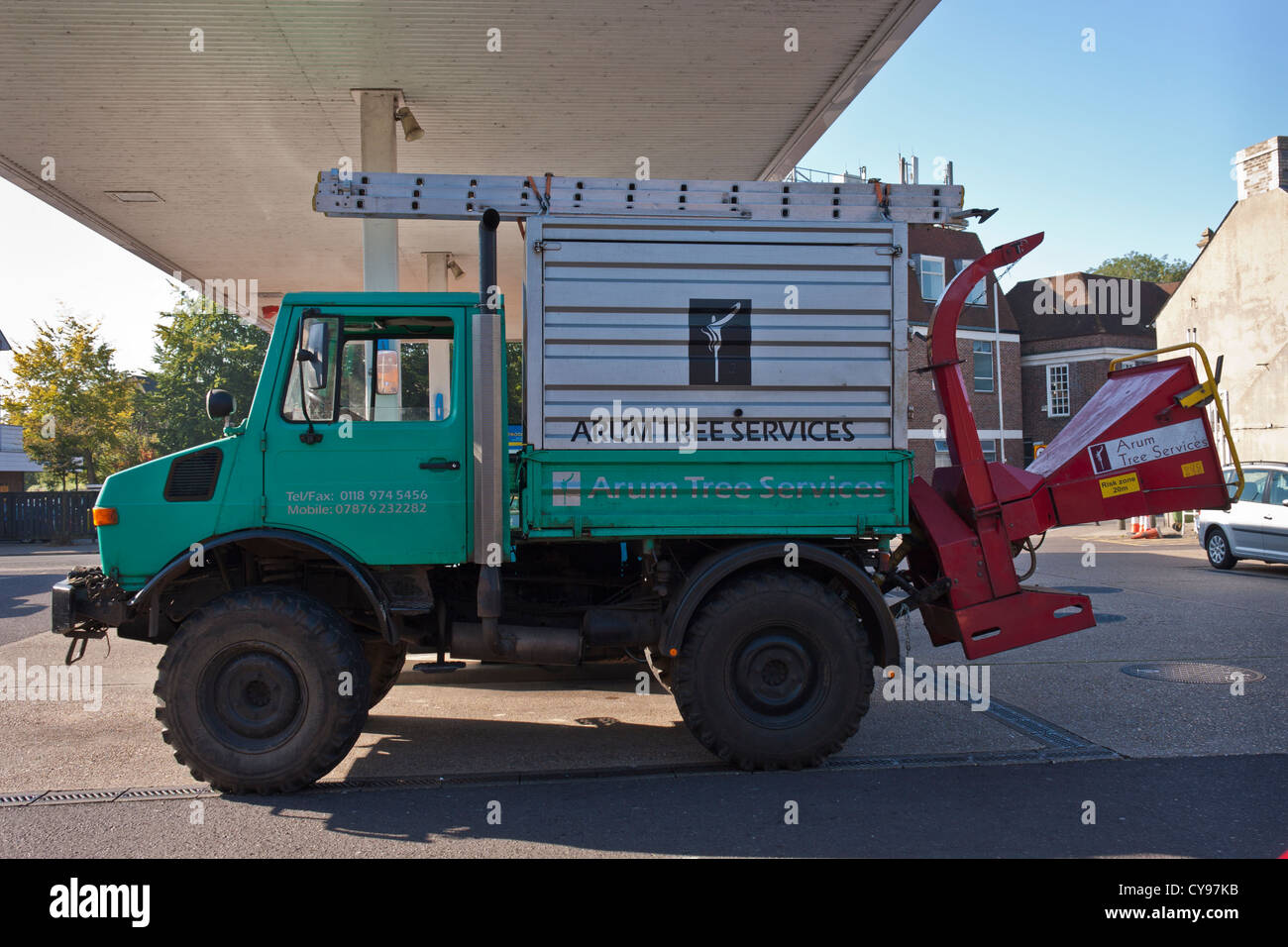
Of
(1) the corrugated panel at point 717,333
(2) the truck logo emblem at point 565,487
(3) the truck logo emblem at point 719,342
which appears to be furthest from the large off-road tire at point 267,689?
(3) the truck logo emblem at point 719,342

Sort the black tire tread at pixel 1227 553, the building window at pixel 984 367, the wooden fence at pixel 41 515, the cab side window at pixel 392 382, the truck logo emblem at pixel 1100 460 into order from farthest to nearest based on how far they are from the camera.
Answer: the building window at pixel 984 367 < the wooden fence at pixel 41 515 < the black tire tread at pixel 1227 553 < the truck logo emblem at pixel 1100 460 < the cab side window at pixel 392 382

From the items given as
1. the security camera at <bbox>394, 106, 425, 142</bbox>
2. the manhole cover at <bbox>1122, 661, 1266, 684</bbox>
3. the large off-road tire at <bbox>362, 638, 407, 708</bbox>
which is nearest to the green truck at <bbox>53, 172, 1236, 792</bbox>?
the large off-road tire at <bbox>362, 638, 407, 708</bbox>

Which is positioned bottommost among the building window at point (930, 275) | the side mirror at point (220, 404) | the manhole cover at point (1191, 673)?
the manhole cover at point (1191, 673)

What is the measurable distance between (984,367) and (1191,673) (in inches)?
1197

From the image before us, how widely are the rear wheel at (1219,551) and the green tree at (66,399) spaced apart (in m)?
30.7

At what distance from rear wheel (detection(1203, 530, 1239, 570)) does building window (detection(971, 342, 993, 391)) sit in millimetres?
20525

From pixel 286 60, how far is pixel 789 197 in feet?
21.0

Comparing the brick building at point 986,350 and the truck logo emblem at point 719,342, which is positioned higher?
the brick building at point 986,350

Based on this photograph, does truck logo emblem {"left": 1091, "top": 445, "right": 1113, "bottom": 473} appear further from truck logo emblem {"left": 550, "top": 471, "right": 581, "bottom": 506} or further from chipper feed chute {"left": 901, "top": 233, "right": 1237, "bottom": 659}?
truck logo emblem {"left": 550, "top": 471, "right": 581, "bottom": 506}

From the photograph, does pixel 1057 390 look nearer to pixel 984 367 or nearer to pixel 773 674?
pixel 984 367

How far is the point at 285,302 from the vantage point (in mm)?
5395

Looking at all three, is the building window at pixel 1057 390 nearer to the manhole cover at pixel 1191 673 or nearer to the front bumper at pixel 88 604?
the manhole cover at pixel 1191 673

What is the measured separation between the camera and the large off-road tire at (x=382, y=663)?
6109mm
